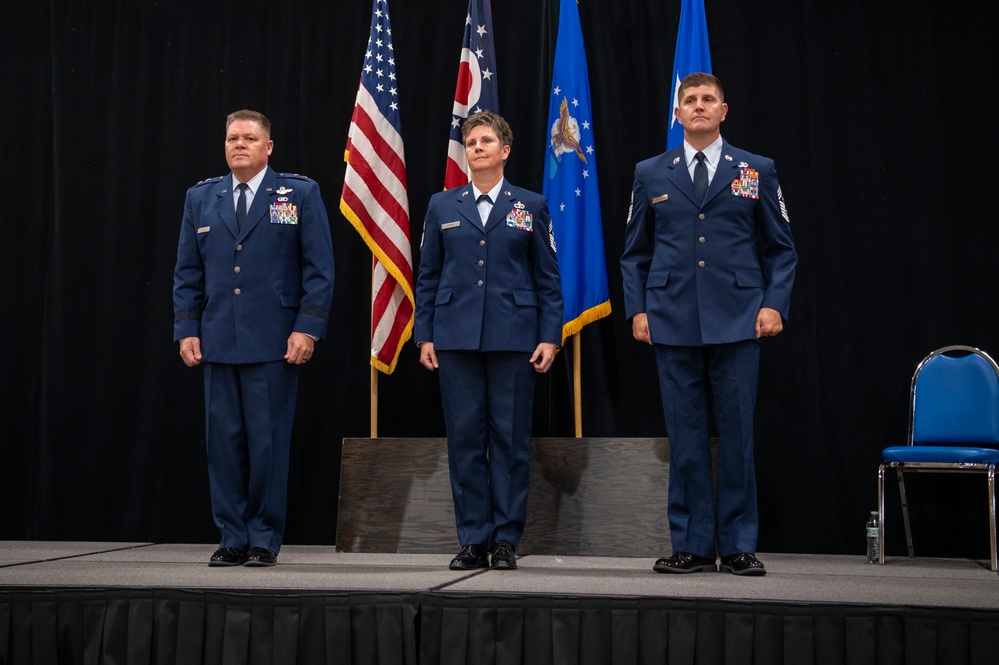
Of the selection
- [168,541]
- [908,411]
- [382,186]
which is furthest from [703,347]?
[168,541]

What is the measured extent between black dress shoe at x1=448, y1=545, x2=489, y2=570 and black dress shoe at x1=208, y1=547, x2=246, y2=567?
76cm

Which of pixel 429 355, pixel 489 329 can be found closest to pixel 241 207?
pixel 429 355

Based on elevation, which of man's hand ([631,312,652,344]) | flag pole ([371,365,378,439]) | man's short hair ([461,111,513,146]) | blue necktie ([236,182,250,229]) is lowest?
flag pole ([371,365,378,439])

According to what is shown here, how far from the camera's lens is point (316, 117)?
5.07 m

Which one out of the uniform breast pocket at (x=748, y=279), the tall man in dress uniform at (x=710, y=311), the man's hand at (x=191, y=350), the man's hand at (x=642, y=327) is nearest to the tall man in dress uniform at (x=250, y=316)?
the man's hand at (x=191, y=350)

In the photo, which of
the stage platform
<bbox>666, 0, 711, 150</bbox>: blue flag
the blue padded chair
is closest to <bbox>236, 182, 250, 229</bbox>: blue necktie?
the stage platform

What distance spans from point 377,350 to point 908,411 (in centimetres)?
235

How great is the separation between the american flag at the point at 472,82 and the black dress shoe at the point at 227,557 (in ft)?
6.09

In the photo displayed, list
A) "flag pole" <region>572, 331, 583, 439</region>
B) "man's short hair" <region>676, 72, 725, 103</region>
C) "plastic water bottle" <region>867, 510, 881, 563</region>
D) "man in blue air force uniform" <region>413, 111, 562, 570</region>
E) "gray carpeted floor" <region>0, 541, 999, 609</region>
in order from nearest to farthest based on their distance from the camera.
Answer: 1. "gray carpeted floor" <region>0, 541, 999, 609</region>
2. "man's short hair" <region>676, 72, 725, 103</region>
3. "man in blue air force uniform" <region>413, 111, 562, 570</region>
4. "plastic water bottle" <region>867, 510, 881, 563</region>
5. "flag pole" <region>572, 331, 583, 439</region>

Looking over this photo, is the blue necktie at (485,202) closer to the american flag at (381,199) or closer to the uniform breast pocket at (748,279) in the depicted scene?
the uniform breast pocket at (748,279)

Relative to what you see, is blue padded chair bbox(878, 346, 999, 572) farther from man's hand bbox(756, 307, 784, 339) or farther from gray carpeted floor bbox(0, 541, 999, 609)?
man's hand bbox(756, 307, 784, 339)

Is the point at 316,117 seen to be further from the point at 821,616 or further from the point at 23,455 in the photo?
the point at 821,616

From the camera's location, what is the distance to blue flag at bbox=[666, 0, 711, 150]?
449 centimetres

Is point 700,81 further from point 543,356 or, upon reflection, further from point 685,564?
point 685,564
